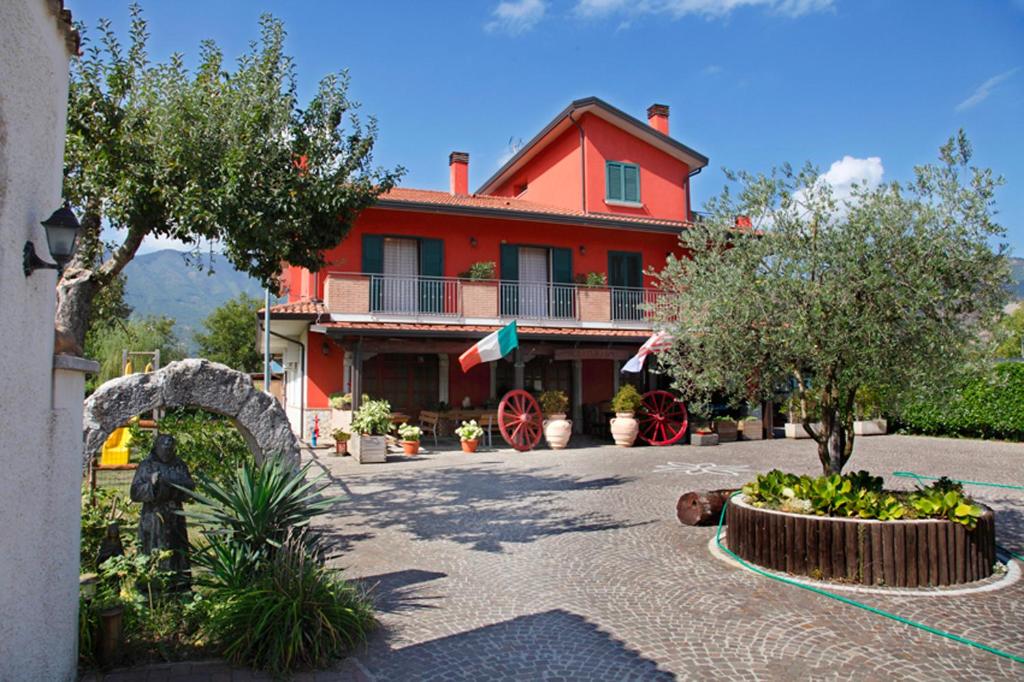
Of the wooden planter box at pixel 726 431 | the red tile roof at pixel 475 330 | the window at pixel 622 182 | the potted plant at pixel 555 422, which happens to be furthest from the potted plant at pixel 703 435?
the window at pixel 622 182

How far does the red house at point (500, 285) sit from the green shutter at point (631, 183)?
0.04m

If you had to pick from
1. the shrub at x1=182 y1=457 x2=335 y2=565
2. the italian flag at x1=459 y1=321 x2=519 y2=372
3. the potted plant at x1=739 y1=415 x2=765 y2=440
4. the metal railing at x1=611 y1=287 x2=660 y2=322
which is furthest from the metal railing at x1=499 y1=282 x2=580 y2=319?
the shrub at x1=182 y1=457 x2=335 y2=565

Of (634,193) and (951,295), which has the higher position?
(634,193)

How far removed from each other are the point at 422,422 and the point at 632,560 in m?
10.7

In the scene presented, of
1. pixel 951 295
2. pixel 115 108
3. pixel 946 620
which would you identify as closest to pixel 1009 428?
pixel 951 295

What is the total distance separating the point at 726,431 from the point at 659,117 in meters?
11.0

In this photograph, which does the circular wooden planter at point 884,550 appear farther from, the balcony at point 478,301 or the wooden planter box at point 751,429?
the wooden planter box at point 751,429

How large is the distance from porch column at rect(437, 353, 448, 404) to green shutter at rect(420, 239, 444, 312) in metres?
1.61

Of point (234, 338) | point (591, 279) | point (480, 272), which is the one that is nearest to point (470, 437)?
point (480, 272)

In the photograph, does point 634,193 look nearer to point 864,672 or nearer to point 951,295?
point 951,295

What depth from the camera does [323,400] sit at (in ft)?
55.6

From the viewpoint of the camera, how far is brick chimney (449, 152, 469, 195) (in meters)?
23.3

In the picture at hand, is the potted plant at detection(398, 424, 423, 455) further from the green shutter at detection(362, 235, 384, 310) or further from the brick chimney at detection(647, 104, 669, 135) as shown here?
the brick chimney at detection(647, 104, 669, 135)

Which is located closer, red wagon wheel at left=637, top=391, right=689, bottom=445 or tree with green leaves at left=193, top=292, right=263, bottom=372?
red wagon wheel at left=637, top=391, right=689, bottom=445
